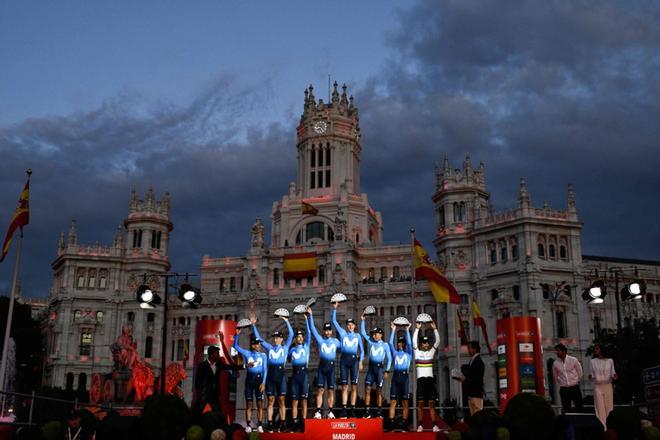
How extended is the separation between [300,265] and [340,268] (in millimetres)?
4879

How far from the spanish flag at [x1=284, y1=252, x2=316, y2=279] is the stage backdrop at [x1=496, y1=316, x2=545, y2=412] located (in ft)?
116

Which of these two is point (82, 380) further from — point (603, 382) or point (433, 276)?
point (603, 382)

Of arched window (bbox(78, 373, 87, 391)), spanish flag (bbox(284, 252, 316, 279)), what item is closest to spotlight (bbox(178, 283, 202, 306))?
spanish flag (bbox(284, 252, 316, 279))

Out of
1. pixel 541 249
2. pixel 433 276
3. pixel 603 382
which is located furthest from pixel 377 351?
pixel 541 249

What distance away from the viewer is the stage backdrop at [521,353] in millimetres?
45219

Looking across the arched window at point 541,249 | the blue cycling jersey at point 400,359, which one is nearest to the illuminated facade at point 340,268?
the arched window at point 541,249

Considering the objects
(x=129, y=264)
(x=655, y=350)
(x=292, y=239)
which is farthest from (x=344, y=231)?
(x=655, y=350)

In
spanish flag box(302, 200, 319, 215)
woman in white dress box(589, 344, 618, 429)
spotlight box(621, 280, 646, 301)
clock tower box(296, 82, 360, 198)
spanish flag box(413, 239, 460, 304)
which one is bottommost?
woman in white dress box(589, 344, 618, 429)

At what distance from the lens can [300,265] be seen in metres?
79.2

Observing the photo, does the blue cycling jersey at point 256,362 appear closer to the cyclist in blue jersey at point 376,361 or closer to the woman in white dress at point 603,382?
the cyclist in blue jersey at point 376,361

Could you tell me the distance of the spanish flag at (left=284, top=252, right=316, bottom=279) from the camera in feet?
259

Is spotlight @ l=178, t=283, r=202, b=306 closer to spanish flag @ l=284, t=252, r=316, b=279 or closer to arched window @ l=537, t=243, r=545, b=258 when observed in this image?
arched window @ l=537, t=243, r=545, b=258

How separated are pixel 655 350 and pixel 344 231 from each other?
3860 centimetres

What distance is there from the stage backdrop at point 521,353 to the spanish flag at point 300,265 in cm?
3549
